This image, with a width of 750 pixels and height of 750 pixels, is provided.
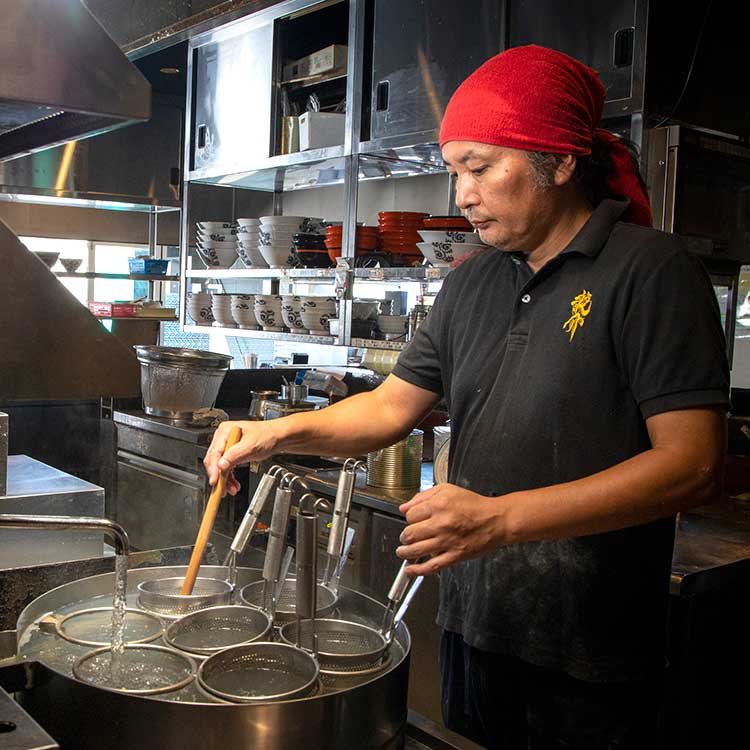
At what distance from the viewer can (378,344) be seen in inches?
139

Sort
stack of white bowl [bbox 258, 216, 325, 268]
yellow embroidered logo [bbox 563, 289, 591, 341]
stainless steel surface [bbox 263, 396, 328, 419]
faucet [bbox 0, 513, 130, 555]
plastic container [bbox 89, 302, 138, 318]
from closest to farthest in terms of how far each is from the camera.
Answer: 1. faucet [bbox 0, 513, 130, 555]
2. yellow embroidered logo [bbox 563, 289, 591, 341]
3. stainless steel surface [bbox 263, 396, 328, 419]
4. stack of white bowl [bbox 258, 216, 325, 268]
5. plastic container [bbox 89, 302, 138, 318]

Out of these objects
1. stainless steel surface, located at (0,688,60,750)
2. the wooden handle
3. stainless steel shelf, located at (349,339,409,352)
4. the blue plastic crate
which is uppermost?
the blue plastic crate

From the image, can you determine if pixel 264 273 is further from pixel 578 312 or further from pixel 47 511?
pixel 578 312

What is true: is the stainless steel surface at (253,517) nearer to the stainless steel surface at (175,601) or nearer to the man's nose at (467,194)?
the stainless steel surface at (175,601)

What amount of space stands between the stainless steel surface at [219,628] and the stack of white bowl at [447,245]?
6.54ft

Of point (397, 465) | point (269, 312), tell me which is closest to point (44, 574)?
point (397, 465)

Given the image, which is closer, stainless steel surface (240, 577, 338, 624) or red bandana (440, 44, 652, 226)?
stainless steel surface (240, 577, 338, 624)

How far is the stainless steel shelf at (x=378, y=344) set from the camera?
3.46m

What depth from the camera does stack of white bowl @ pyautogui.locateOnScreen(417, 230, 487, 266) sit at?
3.15m

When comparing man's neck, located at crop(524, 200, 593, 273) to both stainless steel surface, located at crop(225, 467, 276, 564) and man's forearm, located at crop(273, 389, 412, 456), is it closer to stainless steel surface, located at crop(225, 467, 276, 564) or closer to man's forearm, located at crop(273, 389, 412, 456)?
man's forearm, located at crop(273, 389, 412, 456)

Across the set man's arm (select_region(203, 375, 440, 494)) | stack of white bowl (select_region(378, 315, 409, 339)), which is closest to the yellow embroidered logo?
man's arm (select_region(203, 375, 440, 494))

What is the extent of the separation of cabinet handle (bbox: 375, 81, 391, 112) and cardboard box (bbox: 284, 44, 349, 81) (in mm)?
489

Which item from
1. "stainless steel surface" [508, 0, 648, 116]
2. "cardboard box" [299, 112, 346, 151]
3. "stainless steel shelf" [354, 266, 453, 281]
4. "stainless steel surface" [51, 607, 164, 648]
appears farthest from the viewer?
"cardboard box" [299, 112, 346, 151]

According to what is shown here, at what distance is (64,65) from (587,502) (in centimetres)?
88
